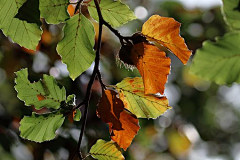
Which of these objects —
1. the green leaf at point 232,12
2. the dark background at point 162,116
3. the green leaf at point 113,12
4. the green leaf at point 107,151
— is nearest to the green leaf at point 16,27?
the green leaf at point 113,12

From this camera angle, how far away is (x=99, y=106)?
34.1 inches

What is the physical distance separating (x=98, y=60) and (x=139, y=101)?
0.42 feet

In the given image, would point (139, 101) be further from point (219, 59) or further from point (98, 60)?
point (219, 59)

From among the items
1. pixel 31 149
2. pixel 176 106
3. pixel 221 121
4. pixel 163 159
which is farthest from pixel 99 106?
pixel 221 121

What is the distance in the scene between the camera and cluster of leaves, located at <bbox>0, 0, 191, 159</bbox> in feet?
2.69

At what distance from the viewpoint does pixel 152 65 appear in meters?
0.82

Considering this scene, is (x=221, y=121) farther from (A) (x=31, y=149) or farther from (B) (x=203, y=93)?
(A) (x=31, y=149)

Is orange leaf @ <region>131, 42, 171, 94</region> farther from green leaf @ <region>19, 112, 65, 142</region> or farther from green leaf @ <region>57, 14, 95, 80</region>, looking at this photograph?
green leaf @ <region>19, 112, 65, 142</region>

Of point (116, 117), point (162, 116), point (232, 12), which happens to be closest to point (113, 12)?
point (116, 117)

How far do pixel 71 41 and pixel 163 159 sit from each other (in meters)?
3.43

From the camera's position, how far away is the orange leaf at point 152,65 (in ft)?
2.68

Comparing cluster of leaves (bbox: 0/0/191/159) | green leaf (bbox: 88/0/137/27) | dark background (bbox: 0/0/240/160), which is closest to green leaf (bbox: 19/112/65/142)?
cluster of leaves (bbox: 0/0/191/159)

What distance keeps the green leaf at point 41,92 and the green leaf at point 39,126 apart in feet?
0.12

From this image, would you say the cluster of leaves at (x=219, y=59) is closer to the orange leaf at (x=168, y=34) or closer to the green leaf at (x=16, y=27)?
the orange leaf at (x=168, y=34)
